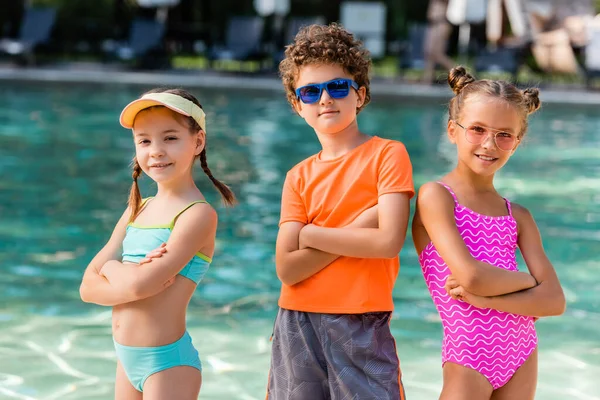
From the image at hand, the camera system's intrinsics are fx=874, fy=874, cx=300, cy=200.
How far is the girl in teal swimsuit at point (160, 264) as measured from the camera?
7.48ft

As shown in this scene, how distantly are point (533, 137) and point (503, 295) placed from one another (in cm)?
1013

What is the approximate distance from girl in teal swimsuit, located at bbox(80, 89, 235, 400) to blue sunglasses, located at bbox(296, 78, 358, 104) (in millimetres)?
308

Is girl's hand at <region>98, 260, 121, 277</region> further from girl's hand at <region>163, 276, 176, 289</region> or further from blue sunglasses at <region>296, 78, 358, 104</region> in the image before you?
blue sunglasses at <region>296, 78, 358, 104</region>

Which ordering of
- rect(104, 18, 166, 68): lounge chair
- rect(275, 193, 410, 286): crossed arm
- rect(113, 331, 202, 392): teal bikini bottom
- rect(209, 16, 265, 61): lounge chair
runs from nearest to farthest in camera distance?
rect(275, 193, 410, 286): crossed arm < rect(113, 331, 202, 392): teal bikini bottom < rect(209, 16, 265, 61): lounge chair < rect(104, 18, 166, 68): lounge chair

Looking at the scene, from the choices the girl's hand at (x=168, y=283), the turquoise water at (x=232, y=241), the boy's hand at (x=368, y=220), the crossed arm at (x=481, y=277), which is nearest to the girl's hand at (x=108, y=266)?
the girl's hand at (x=168, y=283)

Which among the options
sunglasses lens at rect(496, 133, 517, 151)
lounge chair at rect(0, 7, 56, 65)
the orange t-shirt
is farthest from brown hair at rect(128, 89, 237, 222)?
lounge chair at rect(0, 7, 56, 65)

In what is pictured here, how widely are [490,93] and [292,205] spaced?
0.60 meters

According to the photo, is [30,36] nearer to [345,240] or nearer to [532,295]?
[345,240]

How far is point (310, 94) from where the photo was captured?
2.31 meters

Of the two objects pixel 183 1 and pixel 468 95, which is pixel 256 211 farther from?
pixel 183 1

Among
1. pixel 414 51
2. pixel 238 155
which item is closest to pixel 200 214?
pixel 238 155

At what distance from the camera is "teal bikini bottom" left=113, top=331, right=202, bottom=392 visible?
2305mm

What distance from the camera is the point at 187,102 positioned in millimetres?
2354

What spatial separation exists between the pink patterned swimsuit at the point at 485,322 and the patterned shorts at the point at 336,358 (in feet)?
0.55
